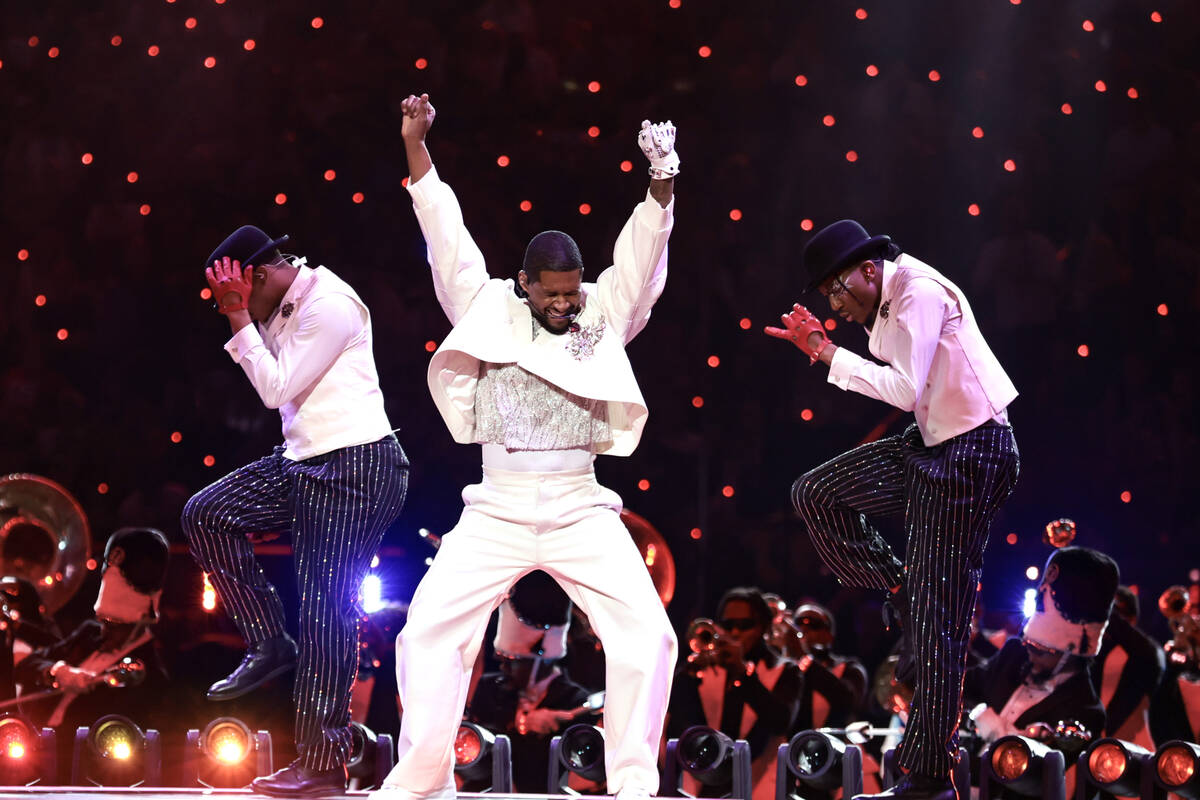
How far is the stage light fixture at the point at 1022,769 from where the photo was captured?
14.1 ft

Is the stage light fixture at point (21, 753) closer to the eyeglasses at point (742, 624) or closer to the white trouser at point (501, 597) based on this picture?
the white trouser at point (501, 597)

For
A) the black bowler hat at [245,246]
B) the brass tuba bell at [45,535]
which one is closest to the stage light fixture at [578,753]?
the black bowler hat at [245,246]

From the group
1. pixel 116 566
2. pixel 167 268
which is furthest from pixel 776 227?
pixel 116 566

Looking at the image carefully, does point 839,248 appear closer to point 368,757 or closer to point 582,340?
point 582,340

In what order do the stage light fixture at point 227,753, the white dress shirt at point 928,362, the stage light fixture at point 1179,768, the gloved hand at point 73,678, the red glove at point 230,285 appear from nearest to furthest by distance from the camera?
the white dress shirt at point 928,362 → the red glove at point 230,285 → the stage light fixture at point 1179,768 → the stage light fixture at point 227,753 → the gloved hand at point 73,678

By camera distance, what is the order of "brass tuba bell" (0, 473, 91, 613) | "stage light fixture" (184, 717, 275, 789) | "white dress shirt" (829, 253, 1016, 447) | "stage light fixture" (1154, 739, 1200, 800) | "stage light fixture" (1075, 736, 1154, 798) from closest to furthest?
1. "white dress shirt" (829, 253, 1016, 447)
2. "stage light fixture" (1154, 739, 1200, 800)
3. "stage light fixture" (1075, 736, 1154, 798)
4. "stage light fixture" (184, 717, 275, 789)
5. "brass tuba bell" (0, 473, 91, 613)

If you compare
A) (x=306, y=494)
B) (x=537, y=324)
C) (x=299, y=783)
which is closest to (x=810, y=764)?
(x=299, y=783)

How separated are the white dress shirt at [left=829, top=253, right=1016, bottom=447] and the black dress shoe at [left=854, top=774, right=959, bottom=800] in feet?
3.37

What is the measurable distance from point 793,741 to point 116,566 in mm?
3047

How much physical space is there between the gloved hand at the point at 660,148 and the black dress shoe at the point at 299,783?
213 cm

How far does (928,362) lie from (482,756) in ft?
7.14

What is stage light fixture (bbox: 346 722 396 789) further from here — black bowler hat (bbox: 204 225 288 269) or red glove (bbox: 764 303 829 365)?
red glove (bbox: 764 303 829 365)

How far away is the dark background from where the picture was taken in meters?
7.23

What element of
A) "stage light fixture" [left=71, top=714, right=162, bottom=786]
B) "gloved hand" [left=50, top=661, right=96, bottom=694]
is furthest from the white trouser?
"gloved hand" [left=50, top=661, right=96, bottom=694]
